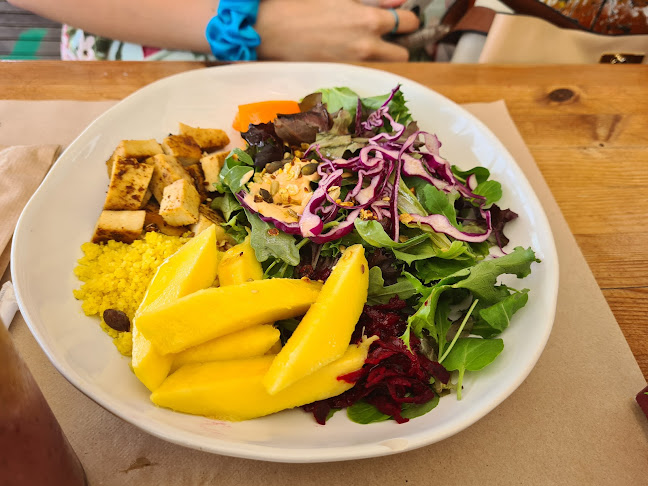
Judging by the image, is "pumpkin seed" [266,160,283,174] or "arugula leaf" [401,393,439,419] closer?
"arugula leaf" [401,393,439,419]

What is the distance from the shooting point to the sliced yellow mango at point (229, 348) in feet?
2.91

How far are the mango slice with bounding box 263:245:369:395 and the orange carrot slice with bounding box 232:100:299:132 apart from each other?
0.69m

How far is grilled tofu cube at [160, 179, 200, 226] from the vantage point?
1.20 m

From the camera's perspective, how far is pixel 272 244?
45.3 inches

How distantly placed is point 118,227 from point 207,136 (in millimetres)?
456

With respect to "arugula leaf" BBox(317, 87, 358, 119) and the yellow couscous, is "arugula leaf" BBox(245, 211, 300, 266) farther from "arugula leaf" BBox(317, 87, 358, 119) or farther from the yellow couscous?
"arugula leaf" BBox(317, 87, 358, 119)

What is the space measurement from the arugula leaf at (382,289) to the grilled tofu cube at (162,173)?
1.98ft

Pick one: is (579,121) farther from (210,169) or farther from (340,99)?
(210,169)

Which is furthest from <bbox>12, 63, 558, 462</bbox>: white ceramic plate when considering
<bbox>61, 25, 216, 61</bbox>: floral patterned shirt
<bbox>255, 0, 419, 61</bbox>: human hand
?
<bbox>61, 25, 216, 61</bbox>: floral patterned shirt

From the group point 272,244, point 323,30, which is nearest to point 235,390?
point 272,244

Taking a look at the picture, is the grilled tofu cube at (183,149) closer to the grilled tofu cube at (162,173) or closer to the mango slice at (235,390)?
the grilled tofu cube at (162,173)

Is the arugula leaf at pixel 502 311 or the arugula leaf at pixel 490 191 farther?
the arugula leaf at pixel 490 191

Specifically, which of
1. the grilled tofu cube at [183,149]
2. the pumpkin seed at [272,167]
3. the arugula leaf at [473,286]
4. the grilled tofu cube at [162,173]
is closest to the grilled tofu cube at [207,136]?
the grilled tofu cube at [183,149]

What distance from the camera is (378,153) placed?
4.34 feet
